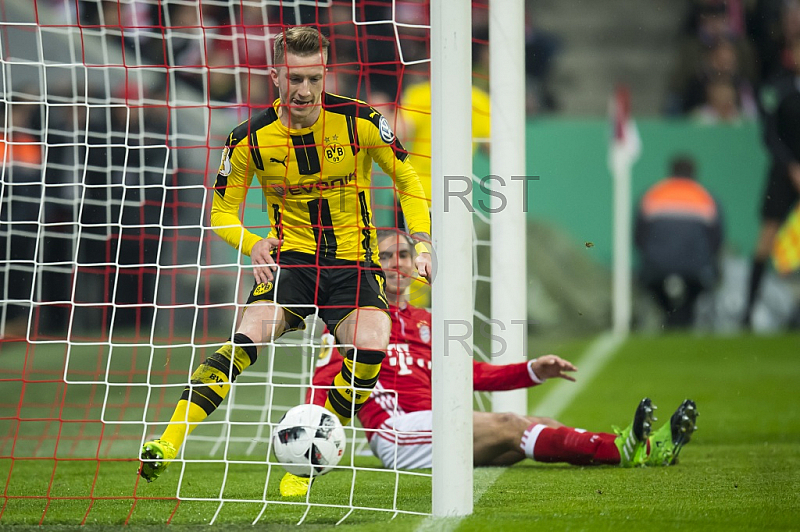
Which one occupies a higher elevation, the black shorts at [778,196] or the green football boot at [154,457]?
the black shorts at [778,196]

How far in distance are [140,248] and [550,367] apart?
3.01 metres

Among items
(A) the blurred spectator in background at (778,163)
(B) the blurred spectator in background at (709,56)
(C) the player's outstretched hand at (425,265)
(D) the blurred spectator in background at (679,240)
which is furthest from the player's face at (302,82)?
(B) the blurred spectator in background at (709,56)

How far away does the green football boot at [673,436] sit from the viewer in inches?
189

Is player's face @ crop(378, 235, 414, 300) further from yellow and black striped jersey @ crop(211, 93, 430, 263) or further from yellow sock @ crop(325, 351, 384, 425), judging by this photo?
yellow sock @ crop(325, 351, 384, 425)

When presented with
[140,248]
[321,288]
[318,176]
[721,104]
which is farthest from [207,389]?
[721,104]

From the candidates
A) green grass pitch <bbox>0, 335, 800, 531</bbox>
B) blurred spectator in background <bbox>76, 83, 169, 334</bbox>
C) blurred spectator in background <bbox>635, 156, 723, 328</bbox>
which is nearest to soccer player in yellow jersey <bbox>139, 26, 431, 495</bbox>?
green grass pitch <bbox>0, 335, 800, 531</bbox>

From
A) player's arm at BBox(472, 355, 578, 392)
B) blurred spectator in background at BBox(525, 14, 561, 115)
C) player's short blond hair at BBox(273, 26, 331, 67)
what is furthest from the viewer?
blurred spectator in background at BBox(525, 14, 561, 115)

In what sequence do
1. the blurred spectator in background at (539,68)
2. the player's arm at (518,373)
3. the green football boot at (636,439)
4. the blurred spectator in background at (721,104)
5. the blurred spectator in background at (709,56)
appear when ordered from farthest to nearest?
the blurred spectator in background at (539,68), the blurred spectator in background at (709,56), the blurred spectator in background at (721,104), the green football boot at (636,439), the player's arm at (518,373)

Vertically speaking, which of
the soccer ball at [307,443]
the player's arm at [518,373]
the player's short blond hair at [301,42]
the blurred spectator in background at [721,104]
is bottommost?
the soccer ball at [307,443]

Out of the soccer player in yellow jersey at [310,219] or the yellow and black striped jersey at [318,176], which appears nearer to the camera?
the soccer player in yellow jersey at [310,219]

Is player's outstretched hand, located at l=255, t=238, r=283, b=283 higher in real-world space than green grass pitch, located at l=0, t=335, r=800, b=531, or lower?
higher

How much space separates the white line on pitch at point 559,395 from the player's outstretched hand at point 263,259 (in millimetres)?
1193

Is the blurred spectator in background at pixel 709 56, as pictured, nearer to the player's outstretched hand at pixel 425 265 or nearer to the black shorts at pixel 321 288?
the black shorts at pixel 321 288

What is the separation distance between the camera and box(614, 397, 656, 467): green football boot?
4.76m
